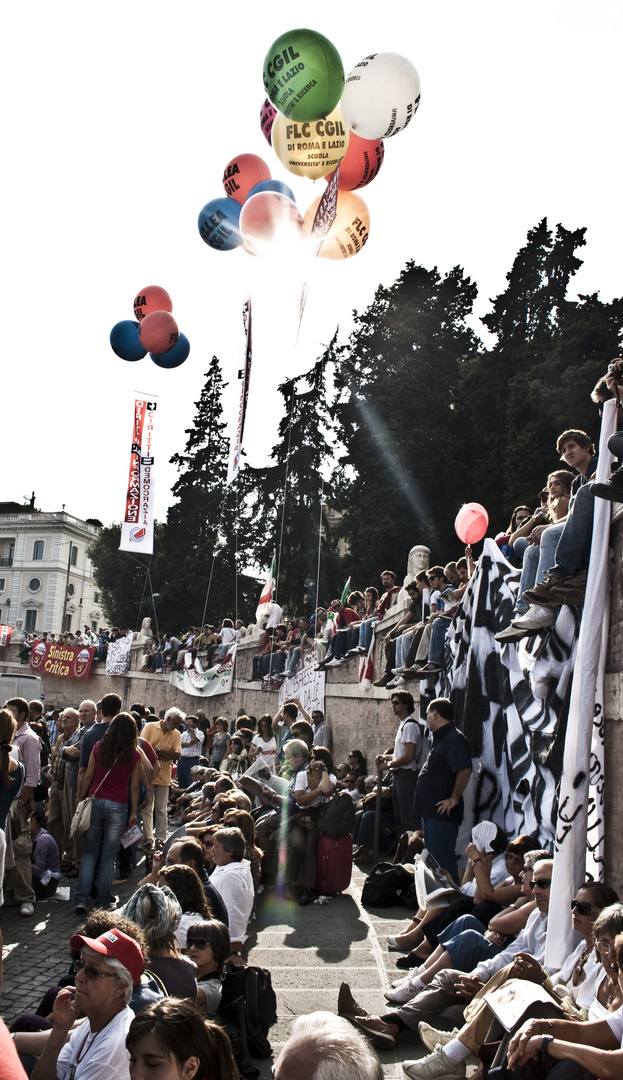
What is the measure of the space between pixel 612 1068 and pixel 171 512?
39.9 meters

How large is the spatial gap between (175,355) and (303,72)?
15.2 ft

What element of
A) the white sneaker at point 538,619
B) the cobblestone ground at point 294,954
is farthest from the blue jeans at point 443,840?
the white sneaker at point 538,619

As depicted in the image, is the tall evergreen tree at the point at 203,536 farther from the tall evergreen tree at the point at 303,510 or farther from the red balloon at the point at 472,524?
the red balloon at the point at 472,524

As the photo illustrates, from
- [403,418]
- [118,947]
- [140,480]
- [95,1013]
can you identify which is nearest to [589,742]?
[118,947]

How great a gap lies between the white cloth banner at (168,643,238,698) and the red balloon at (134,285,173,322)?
11460mm

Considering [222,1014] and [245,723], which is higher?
[245,723]

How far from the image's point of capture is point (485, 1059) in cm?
344

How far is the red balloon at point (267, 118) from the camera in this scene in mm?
8168

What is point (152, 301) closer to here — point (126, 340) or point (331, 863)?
point (126, 340)

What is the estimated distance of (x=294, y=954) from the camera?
226 inches

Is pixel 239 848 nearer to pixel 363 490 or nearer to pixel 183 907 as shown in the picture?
pixel 183 907

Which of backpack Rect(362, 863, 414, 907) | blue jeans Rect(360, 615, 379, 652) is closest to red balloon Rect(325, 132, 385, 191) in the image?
backpack Rect(362, 863, 414, 907)

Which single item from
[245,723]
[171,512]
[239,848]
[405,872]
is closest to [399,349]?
[171,512]

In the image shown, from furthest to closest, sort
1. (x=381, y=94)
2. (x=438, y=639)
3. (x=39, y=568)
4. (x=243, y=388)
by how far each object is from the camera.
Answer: (x=39, y=568)
(x=243, y=388)
(x=438, y=639)
(x=381, y=94)
